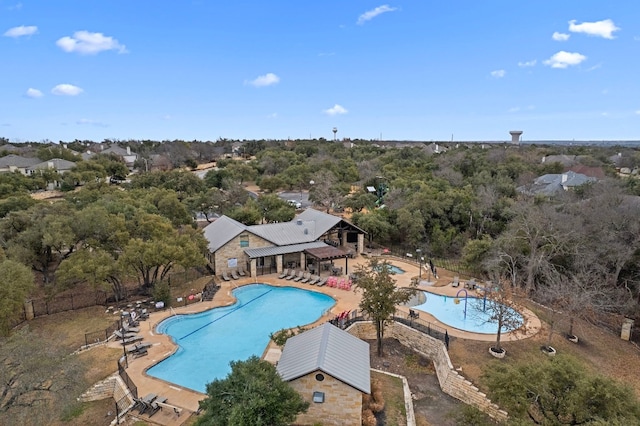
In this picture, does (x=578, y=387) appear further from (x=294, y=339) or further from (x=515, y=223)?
(x=515, y=223)

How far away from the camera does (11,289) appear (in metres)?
17.3

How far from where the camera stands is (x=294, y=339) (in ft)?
50.2

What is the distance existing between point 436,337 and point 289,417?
36.2 feet

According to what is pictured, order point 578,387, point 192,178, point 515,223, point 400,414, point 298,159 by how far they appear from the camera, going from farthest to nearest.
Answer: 1. point 298,159
2. point 192,178
3. point 515,223
4. point 400,414
5. point 578,387

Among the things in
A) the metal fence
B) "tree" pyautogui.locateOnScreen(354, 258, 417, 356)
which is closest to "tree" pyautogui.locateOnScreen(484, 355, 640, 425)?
"tree" pyautogui.locateOnScreen(354, 258, 417, 356)

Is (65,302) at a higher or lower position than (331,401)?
lower

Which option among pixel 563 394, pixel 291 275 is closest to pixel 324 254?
pixel 291 275

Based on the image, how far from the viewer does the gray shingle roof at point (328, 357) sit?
12.6 m

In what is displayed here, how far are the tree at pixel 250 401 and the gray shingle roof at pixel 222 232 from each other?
18109 millimetres

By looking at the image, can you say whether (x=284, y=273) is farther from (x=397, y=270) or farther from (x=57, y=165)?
(x=57, y=165)

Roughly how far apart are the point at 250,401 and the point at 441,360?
11.3 meters

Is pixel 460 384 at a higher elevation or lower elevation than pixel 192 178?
lower

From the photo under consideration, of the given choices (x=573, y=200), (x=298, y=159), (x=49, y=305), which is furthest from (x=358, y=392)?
(x=298, y=159)

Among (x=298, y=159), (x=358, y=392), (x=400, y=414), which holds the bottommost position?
(x=400, y=414)
